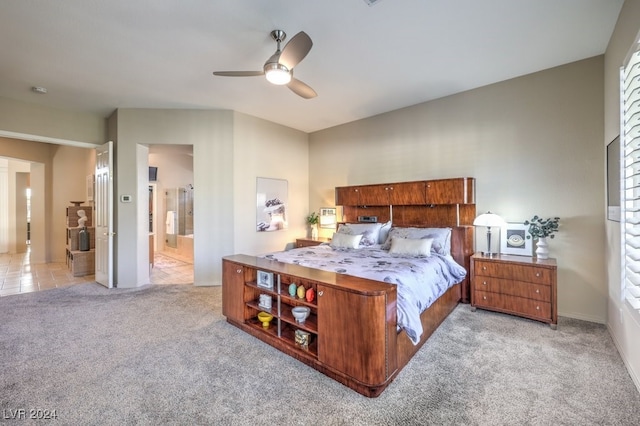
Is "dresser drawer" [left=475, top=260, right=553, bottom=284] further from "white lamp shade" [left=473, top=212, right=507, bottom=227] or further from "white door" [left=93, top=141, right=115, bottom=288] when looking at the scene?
"white door" [left=93, top=141, right=115, bottom=288]

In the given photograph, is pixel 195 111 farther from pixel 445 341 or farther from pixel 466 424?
pixel 466 424

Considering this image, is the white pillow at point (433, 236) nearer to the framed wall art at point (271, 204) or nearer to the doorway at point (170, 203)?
the framed wall art at point (271, 204)

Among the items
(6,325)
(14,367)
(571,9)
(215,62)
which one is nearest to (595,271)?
(571,9)

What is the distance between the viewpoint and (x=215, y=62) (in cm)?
320

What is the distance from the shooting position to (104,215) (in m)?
Answer: 4.71

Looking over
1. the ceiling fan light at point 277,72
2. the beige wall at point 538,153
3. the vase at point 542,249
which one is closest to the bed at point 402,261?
the vase at point 542,249

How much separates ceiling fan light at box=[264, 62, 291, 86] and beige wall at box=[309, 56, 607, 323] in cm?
270

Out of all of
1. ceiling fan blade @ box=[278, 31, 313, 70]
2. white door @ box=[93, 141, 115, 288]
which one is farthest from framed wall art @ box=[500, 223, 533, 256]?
white door @ box=[93, 141, 115, 288]

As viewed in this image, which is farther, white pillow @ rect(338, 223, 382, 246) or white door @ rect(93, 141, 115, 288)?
white door @ rect(93, 141, 115, 288)

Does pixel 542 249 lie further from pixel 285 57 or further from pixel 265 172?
pixel 265 172

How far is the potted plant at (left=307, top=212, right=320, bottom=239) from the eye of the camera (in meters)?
5.88

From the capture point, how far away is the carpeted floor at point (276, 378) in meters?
1.76

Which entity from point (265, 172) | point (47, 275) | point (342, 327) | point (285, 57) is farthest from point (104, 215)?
point (342, 327)

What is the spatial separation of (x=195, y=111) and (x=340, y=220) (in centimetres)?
325
